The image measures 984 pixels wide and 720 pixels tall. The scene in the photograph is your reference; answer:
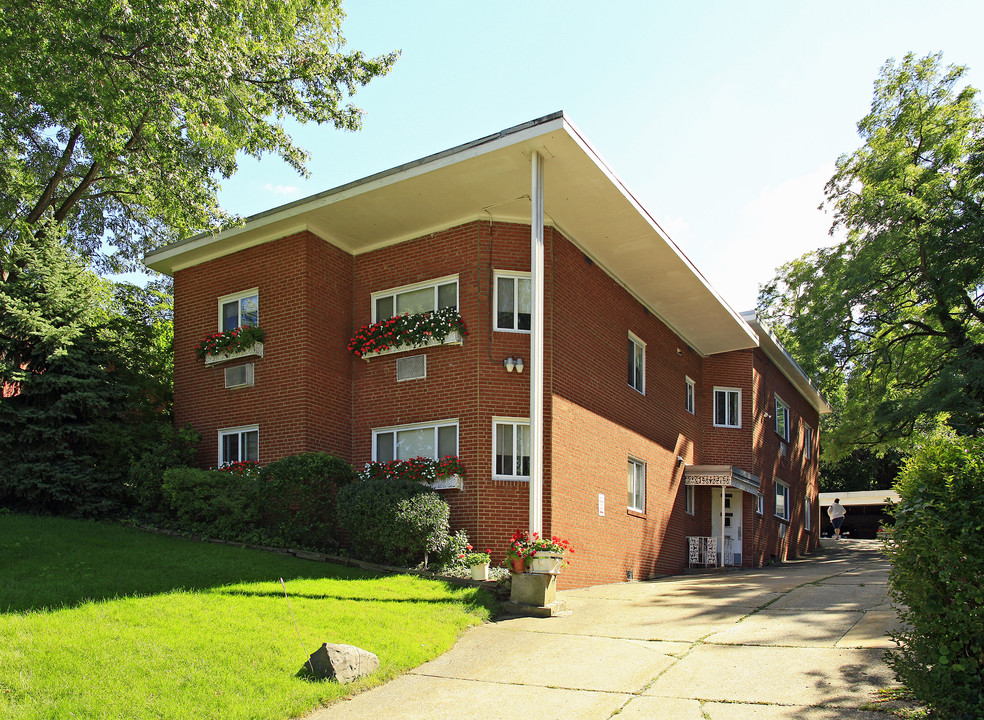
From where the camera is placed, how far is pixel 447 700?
735 centimetres

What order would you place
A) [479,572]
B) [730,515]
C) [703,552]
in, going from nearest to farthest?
1. [479,572]
2. [703,552]
3. [730,515]

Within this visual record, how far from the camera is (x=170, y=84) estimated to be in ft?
42.1

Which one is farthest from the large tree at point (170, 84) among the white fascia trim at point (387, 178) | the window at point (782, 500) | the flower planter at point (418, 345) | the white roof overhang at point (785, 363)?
the window at point (782, 500)

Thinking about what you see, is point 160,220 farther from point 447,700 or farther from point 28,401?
point 447,700

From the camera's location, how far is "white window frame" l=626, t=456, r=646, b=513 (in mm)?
18270

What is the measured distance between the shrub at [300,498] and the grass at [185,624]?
1001 millimetres

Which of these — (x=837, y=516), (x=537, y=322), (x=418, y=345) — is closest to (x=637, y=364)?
(x=418, y=345)

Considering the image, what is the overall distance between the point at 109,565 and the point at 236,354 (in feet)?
20.9

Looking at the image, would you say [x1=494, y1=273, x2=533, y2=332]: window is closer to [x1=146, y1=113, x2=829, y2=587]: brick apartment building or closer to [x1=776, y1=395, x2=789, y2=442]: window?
[x1=146, y1=113, x2=829, y2=587]: brick apartment building

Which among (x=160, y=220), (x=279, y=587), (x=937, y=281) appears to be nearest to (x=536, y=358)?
(x=279, y=587)

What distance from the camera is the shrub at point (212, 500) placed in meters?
14.4

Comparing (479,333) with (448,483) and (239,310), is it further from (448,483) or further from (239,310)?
(239,310)

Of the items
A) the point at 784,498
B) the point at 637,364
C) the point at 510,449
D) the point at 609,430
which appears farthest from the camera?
the point at 784,498

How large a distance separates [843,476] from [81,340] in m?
45.7
